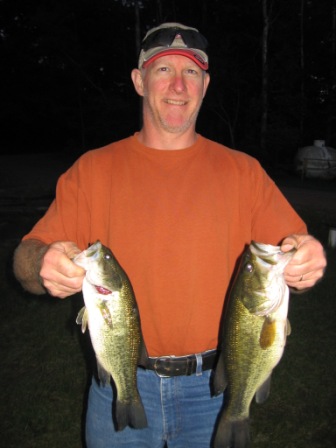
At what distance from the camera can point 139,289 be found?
2572mm

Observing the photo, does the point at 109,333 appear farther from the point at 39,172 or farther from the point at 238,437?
the point at 39,172

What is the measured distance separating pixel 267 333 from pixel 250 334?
88 millimetres

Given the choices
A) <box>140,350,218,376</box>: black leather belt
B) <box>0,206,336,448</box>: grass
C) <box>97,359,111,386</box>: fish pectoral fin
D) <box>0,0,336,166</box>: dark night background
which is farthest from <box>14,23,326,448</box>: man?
<box>0,0,336,166</box>: dark night background

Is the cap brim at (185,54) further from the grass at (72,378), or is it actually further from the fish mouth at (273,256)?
the grass at (72,378)

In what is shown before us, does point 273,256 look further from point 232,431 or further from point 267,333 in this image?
point 232,431

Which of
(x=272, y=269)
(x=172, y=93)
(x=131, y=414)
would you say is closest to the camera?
(x=272, y=269)

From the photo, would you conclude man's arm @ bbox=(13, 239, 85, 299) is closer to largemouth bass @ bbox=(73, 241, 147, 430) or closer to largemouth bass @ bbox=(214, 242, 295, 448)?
largemouth bass @ bbox=(73, 241, 147, 430)

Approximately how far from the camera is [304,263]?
84.9 inches

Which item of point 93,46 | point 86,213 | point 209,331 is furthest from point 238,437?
point 93,46

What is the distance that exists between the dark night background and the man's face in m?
18.9

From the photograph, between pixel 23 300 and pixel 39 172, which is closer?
pixel 23 300

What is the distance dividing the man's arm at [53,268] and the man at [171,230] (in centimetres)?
6

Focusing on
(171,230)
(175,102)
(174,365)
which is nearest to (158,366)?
(174,365)

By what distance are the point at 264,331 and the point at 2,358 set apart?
15.1 feet
